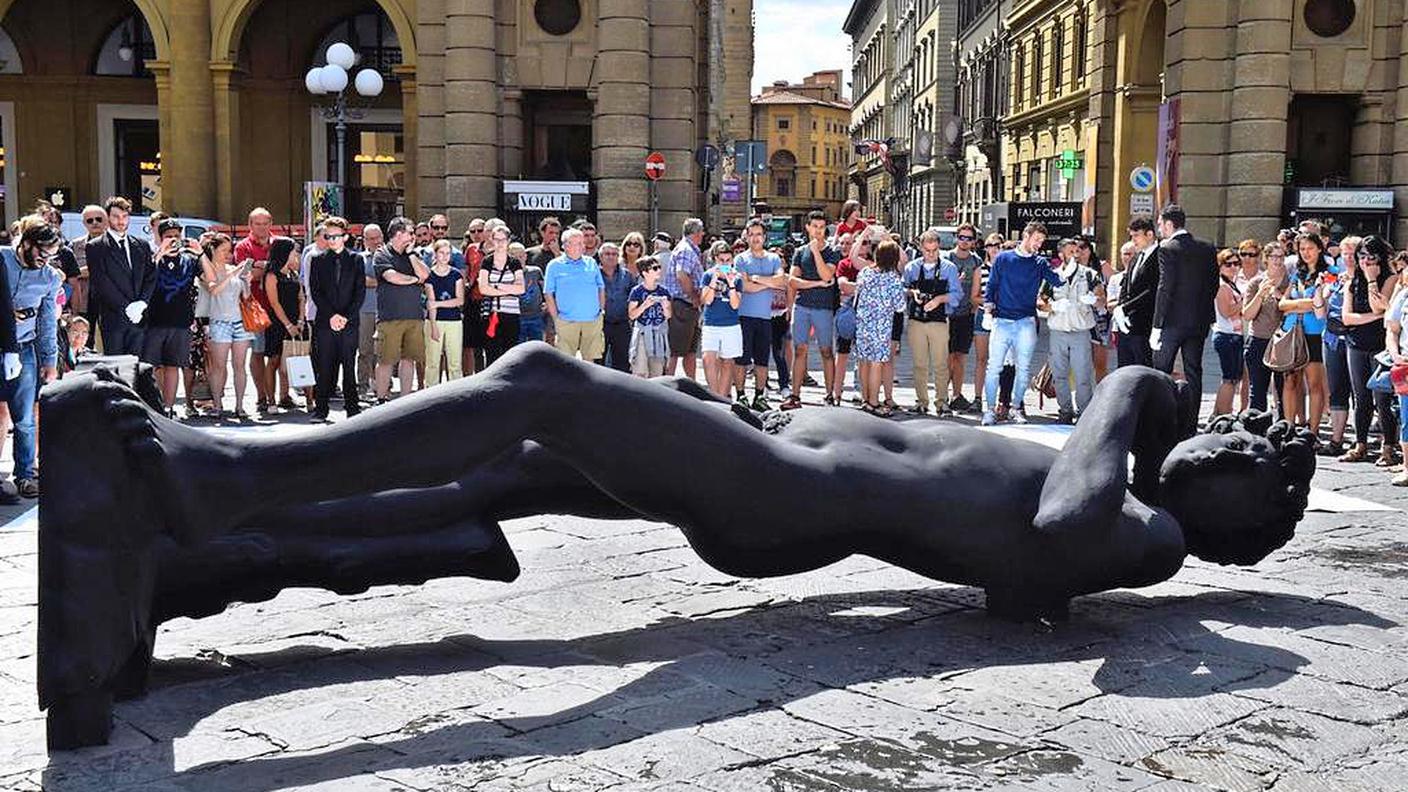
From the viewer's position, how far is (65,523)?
393cm

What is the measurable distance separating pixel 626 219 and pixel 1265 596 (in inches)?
780

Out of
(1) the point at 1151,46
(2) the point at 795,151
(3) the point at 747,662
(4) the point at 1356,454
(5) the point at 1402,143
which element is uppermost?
(2) the point at 795,151

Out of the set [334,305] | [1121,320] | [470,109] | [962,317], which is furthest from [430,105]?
[1121,320]

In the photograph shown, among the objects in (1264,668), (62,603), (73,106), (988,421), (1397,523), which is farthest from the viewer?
(73,106)

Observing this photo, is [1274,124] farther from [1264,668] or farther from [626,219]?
[1264,668]

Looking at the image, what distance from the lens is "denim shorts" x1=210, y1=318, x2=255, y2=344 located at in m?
13.3

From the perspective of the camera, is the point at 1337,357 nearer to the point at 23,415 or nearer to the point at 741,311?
the point at 741,311

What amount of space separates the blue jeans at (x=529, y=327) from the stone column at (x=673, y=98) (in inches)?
423

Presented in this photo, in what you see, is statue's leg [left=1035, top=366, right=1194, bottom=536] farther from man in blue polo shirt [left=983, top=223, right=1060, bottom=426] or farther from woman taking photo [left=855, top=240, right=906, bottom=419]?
woman taking photo [left=855, top=240, right=906, bottom=419]

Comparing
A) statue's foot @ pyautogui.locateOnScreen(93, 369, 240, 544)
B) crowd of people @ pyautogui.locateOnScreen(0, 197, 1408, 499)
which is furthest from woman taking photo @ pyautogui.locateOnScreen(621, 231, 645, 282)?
statue's foot @ pyautogui.locateOnScreen(93, 369, 240, 544)

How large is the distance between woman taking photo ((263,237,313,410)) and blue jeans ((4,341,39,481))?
4.66m

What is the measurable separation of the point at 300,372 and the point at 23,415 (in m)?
4.29

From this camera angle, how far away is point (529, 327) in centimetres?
1475

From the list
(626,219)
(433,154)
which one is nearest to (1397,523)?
(626,219)
